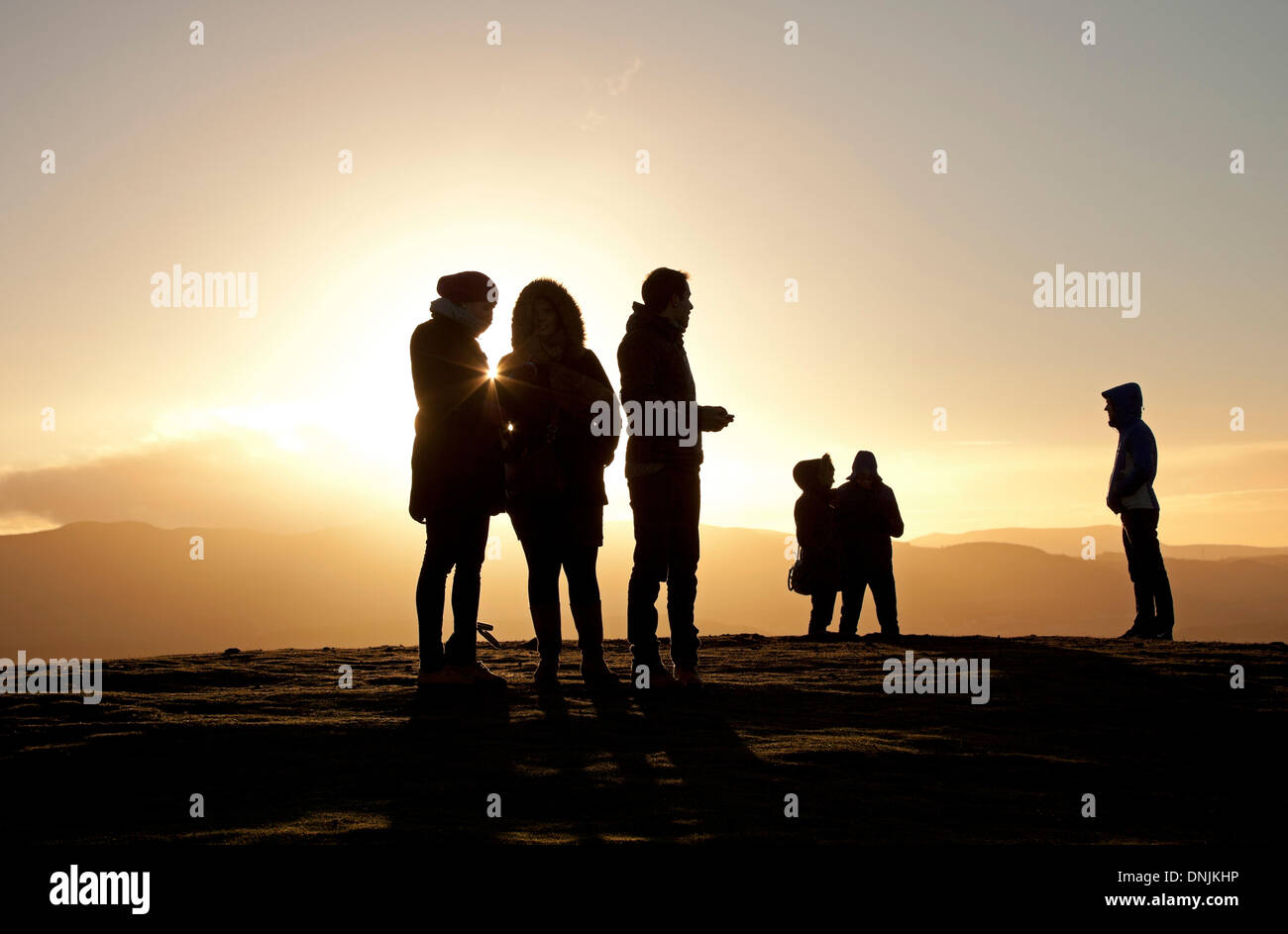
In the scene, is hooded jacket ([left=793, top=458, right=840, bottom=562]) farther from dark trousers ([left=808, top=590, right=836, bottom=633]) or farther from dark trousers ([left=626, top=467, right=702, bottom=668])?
dark trousers ([left=626, top=467, right=702, bottom=668])

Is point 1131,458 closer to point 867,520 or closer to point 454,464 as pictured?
point 867,520

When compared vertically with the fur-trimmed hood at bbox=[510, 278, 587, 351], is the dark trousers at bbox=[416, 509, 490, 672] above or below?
below

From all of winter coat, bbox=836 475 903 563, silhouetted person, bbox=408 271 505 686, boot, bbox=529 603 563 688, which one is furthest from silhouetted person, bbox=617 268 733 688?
winter coat, bbox=836 475 903 563

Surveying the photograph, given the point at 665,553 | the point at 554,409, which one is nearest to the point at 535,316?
the point at 554,409

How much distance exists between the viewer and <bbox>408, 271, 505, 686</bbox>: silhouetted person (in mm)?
5566

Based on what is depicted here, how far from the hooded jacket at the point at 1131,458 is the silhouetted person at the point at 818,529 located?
2.84 metres

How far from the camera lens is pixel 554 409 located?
223 inches

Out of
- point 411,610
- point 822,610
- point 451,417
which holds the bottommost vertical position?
point 411,610

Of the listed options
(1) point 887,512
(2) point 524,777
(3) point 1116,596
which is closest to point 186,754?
(2) point 524,777

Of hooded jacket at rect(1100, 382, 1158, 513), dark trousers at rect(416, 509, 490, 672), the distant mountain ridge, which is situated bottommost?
the distant mountain ridge

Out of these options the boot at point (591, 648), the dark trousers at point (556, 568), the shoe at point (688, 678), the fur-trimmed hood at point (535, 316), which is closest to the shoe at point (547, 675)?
the boot at point (591, 648)

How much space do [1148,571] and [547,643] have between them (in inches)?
277

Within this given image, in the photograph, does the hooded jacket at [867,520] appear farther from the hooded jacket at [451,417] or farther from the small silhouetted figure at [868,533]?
the hooded jacket at [451,417]
